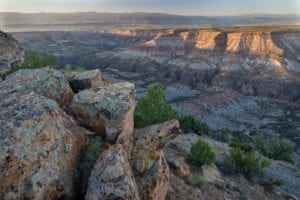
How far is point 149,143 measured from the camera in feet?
50.4

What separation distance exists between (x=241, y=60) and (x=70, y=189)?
133874mm

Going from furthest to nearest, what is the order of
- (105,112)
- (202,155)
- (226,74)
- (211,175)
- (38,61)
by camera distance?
(226,74) < (38,61) < (202,155) < (211,175) < (105,112)

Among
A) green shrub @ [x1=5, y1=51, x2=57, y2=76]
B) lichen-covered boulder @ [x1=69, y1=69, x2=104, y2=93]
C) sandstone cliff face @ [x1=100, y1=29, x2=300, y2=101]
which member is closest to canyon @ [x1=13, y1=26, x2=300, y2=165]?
sandstone cliff face @ [x1=100, y1=29, x2=300, y2=101]

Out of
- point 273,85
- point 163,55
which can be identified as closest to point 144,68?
point 163,55

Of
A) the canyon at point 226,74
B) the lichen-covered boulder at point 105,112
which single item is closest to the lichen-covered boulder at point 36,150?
the lichen-covered boulder at point 105,112

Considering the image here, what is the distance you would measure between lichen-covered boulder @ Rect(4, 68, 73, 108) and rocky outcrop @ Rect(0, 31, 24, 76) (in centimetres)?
1930

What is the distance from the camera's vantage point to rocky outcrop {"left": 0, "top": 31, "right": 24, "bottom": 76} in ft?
115

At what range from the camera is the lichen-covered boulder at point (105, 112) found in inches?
559

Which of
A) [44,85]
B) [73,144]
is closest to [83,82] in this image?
[44,85]

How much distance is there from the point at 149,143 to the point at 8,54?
85.8ft

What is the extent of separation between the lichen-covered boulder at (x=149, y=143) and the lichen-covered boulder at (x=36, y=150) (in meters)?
2.37

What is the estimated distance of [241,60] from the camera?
139m

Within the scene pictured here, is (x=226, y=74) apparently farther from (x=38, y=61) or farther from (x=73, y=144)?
(x=73, y=144)

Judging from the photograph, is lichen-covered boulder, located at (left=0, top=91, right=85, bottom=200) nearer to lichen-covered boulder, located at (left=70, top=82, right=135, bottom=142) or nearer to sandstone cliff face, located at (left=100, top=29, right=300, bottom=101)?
lichen-covered boulder, located at (left=70, top=82, right=135, bottom=142)
